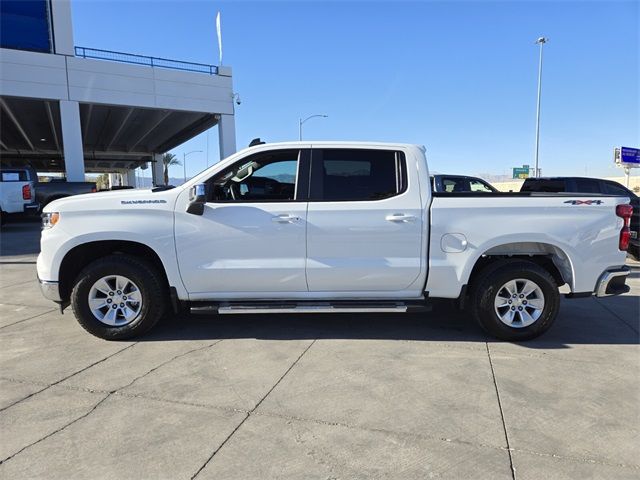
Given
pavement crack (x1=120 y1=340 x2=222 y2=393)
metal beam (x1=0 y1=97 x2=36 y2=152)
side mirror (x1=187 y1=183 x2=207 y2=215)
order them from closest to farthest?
pavement crack (x1=120 y1=340 x2=222 y2=393), side mirror (x1=187 y1=183 x2=207 y2=215), metal beam (x1=0 y1=97 x2=36 y2=152)

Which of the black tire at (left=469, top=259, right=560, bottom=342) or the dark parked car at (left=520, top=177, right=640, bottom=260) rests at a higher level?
the dark parked car at (left=520, top=177, right=640, bottom=260)

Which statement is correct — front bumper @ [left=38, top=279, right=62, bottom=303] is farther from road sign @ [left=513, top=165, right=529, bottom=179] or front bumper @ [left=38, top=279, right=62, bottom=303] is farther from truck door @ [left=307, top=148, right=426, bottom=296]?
road sign @ [left=513, top=165, right=529, bottom=179]

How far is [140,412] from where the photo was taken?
321 cm

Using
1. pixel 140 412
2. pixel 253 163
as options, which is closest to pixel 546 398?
Result: pixel 140 412

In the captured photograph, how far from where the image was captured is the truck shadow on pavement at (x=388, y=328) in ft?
15.5

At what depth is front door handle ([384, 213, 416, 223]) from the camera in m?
4.41

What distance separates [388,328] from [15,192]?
16.8 m

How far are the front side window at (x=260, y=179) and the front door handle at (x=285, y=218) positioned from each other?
0.61 feet

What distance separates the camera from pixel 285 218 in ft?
14.5

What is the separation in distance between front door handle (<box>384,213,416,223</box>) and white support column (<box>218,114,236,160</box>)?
2049 centimetres

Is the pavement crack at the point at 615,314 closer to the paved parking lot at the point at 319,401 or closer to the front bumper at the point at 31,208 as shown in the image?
the paved parking lot at the point at 319,401

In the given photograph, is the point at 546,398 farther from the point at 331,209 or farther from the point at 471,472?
the point at 331,209

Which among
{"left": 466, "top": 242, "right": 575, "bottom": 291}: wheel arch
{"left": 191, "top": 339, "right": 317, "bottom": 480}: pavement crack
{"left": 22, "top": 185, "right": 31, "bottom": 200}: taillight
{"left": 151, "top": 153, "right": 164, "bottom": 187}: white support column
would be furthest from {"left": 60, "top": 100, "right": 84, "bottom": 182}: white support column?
{"left": 151, "top": 153, "right": 164, "bottom": 187}: white support column

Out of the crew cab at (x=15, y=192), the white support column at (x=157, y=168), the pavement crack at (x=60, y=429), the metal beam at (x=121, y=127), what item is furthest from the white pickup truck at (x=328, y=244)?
Result: the white support column at (x=157, y=168)
